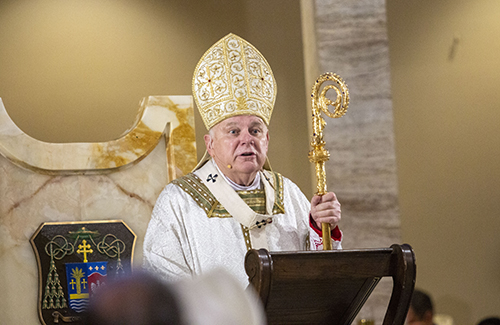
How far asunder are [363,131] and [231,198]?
55.6 inches

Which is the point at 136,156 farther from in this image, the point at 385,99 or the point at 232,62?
the point at 385,99

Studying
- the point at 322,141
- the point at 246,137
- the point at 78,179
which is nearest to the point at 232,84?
the point at 246,137

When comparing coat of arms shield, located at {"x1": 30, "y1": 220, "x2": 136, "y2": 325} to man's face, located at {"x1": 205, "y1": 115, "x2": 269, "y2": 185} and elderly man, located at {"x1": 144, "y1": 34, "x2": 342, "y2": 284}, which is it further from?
man's face, located at {"x1": 205, "y1": 115, "x2": 269, "y2": 185}

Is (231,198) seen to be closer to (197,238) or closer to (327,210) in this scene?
(197,238)

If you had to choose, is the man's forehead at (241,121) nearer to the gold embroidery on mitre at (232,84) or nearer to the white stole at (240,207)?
the gold embroidery on mitre at (232,84)

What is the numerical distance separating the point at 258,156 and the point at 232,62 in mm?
673

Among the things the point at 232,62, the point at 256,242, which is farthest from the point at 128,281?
the point at 232,62

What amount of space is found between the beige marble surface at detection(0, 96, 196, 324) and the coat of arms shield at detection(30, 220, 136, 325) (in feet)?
0.21

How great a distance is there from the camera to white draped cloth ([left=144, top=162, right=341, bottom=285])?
11.7 ft

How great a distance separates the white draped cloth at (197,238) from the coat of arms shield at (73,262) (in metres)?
1.00

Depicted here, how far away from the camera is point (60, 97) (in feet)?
19.1

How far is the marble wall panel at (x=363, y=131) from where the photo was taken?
4715mm

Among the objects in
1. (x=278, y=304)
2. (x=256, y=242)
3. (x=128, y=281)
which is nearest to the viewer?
(x=128, y=281)

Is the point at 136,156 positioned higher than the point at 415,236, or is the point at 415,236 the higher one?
the point at 136,156
